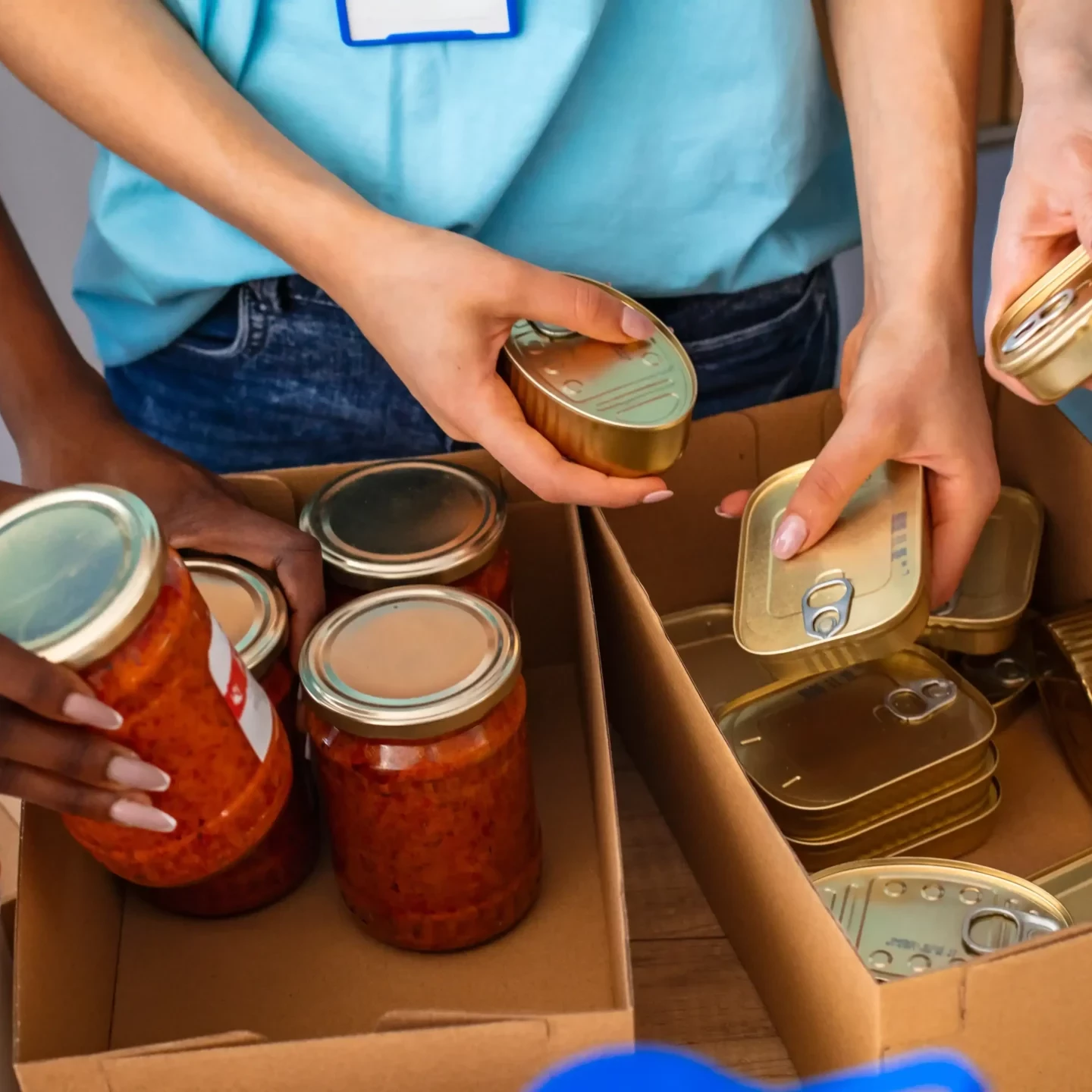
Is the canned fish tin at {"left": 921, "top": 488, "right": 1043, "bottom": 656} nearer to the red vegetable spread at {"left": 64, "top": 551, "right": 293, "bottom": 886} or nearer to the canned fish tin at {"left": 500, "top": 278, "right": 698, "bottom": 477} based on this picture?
the canned fish tin at {"left": 500, "top": 278, "right": 698, "bottom": 477}

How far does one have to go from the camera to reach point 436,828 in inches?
30.0

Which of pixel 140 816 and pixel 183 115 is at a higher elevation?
pixel 183 115

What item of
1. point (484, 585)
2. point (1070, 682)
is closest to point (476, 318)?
point (484, 585)

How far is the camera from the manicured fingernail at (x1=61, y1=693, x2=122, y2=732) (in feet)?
1.89

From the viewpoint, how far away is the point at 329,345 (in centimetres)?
101

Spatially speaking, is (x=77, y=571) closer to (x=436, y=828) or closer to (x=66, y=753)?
(x=66, y=753)

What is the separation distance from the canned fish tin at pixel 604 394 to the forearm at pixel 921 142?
8.9 inches

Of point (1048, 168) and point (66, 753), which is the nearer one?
point (66, 753)

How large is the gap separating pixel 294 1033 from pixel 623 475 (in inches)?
16.6

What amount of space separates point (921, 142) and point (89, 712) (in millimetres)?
742

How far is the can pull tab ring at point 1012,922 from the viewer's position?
2.41 feet

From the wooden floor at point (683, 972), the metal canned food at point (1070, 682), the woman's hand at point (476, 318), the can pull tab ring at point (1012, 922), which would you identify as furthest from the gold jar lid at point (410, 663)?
the metal canned food at point (1070, 682)

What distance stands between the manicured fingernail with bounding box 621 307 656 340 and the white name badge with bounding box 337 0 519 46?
0.22 meters

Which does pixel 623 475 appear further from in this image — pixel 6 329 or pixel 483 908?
pixel 6 329
